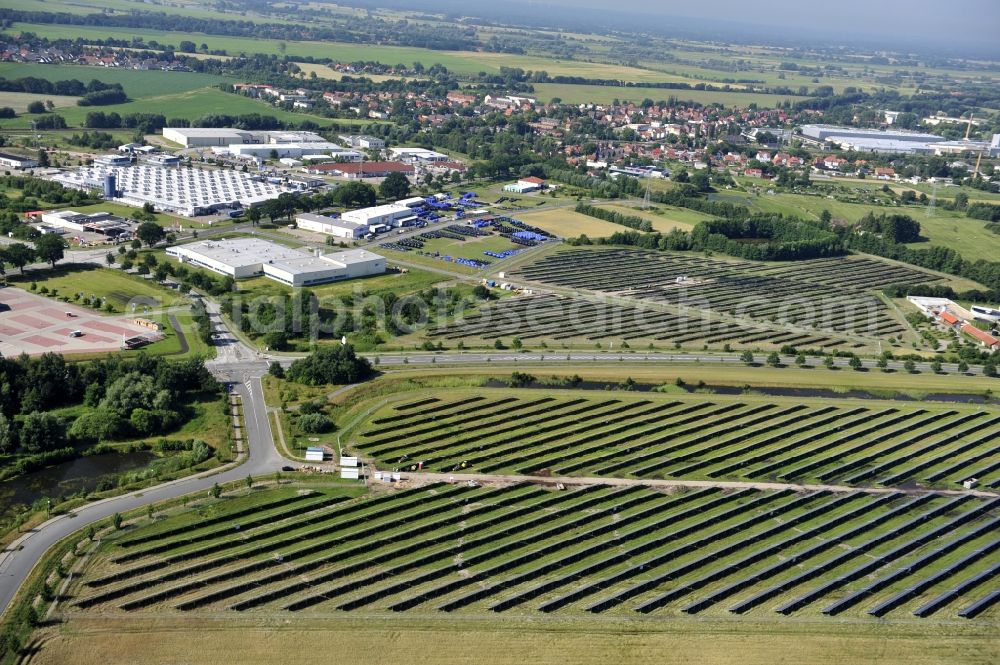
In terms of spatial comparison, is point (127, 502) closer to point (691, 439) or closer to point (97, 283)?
point (691, 439)

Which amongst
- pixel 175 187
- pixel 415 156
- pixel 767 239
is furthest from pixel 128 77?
pixel 767 239

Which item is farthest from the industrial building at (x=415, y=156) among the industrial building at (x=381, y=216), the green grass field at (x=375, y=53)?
the green grass field at (x=375, y=53)

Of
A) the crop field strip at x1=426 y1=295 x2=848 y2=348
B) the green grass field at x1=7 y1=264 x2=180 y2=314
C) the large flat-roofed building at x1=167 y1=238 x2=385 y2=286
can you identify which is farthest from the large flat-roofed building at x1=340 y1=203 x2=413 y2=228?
the green grass field at x1=7 y1=264 x2=180 y2=314

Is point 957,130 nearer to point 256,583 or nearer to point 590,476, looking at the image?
point 590,476

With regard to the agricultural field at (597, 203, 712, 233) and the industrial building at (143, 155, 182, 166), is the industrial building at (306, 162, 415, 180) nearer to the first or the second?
the industrial building at (143, 155, 182, 166)

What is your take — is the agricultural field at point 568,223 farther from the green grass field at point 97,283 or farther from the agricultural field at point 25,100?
the agricultural field at point 25,100

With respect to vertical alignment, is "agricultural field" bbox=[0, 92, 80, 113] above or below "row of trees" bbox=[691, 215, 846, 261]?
above
